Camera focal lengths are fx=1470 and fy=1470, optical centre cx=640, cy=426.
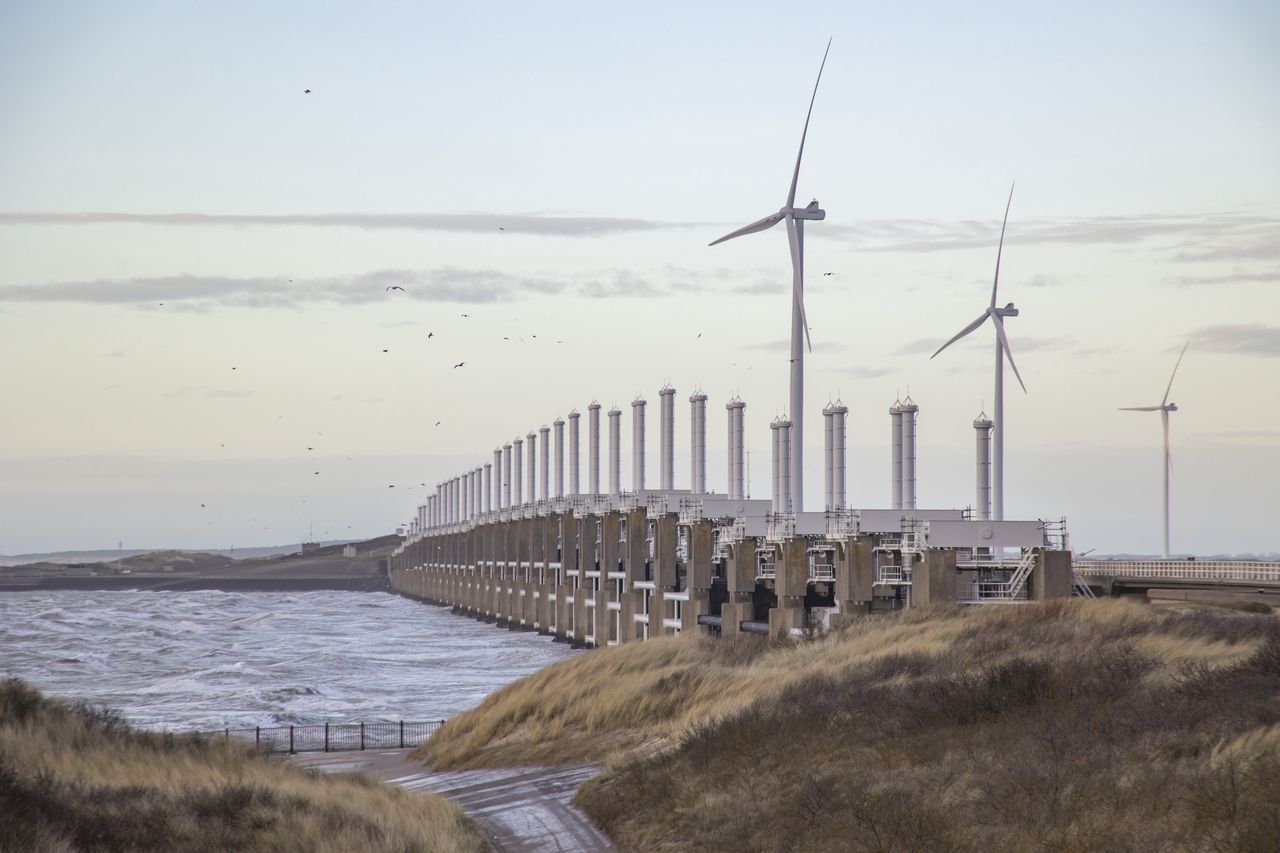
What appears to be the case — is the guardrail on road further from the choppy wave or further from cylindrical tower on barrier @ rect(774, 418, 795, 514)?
the choppy wave

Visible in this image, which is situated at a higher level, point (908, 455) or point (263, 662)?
point (908, 455)

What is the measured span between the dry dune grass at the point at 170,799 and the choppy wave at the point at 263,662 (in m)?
25.3

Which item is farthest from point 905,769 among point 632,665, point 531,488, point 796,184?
point 531,488

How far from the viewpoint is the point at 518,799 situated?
95.1ft

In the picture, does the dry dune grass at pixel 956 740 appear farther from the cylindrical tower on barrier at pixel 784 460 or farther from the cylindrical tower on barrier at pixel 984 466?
the cylindrical tower on barrier at pixel 784 460

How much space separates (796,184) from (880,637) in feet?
80.7

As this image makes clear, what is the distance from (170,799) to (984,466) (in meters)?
36.4

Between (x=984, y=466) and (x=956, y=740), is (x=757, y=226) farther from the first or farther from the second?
(x=956, y=740)

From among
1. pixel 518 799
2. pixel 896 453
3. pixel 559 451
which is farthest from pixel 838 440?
pixel 559 451

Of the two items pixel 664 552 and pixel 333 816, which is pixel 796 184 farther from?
pixel 333 816

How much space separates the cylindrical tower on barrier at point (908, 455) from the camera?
194 ft

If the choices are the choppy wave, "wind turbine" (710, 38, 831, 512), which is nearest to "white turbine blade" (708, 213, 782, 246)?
"wind turbine" (710, 38, 831, 512)

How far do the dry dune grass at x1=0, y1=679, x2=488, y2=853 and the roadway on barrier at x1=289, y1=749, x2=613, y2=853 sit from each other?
0.91m

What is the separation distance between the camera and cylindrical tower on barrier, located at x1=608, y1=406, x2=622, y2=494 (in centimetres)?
9475
